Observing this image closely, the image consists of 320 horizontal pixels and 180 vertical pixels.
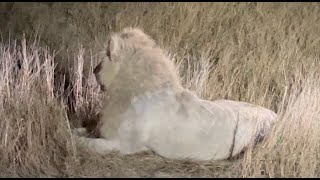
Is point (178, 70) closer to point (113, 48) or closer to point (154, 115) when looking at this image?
point (113, 48)

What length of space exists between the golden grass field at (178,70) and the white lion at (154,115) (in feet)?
0.34

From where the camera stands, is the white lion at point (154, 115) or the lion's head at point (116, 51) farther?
the lion's head at point (116, 51)

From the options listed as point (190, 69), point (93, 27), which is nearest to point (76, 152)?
point (190, 69)

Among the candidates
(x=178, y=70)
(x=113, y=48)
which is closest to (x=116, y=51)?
(x=113, y=48)

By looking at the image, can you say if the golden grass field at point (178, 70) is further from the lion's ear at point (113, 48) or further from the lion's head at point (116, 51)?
the lion's ear at point (113, 48)

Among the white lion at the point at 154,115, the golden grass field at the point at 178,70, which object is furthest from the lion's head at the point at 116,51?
the golden grass field at the point at 178,70

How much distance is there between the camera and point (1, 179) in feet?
13.1

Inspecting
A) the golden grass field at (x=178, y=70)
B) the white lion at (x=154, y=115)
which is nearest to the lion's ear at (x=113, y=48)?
the white lion at (x=154, y=115)

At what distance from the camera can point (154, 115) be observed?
4285mm

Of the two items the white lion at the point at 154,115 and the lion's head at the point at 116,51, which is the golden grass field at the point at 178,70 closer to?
the white lion at the point at 154,115

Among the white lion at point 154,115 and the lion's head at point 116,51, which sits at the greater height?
the lion's head at point 116,51

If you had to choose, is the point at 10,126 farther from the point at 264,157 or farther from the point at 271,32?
the point at 271,32

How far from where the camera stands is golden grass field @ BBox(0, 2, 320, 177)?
4.27 metres

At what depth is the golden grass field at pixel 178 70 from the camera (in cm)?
427
